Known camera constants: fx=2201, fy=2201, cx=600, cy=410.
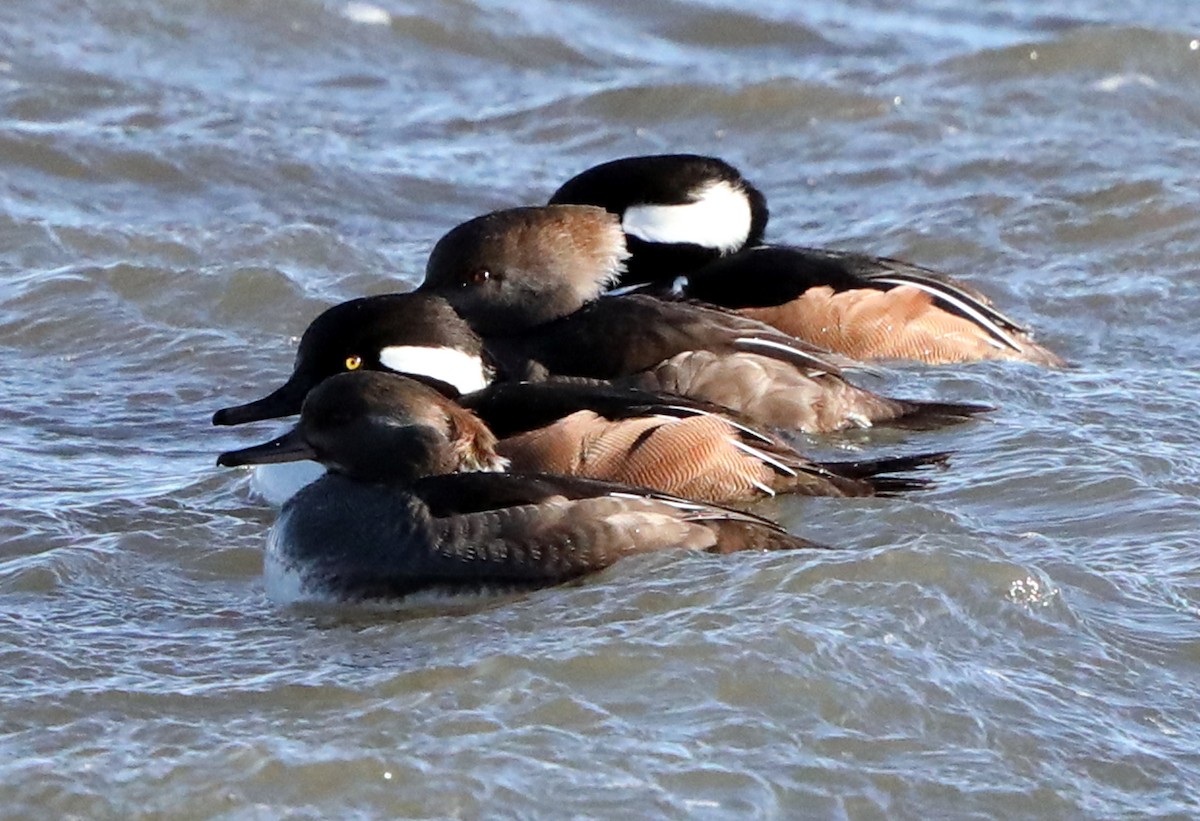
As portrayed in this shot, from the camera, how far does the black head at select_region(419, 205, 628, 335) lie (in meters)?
8.78

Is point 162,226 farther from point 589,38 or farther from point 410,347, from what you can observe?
point 589,38

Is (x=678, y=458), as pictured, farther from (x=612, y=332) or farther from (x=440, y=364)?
(x=612, y=332)

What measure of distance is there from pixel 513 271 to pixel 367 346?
127cm

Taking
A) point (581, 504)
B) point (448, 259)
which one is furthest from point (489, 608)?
point (448, 259)

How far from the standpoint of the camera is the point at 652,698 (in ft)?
18.7

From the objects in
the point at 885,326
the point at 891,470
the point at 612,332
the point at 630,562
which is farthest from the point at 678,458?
the point at 885,326

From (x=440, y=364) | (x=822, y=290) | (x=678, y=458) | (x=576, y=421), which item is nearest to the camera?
(x=576, y=421)

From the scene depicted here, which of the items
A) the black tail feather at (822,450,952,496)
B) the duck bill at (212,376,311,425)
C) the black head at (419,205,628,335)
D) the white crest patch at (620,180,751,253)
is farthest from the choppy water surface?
the white crest patch at (620,180,751,253)

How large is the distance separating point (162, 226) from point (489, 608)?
541 centimetres

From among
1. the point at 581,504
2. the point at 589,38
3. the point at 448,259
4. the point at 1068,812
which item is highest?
the point at 589,38

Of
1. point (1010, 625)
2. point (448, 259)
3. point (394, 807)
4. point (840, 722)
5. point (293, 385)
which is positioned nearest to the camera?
point (394, 807)

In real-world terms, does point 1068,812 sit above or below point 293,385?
below

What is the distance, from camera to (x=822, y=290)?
9500 millimetres

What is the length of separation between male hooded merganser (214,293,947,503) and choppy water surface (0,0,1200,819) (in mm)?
183
